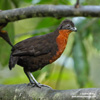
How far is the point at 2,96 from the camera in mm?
3232

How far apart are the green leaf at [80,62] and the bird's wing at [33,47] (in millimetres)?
1573

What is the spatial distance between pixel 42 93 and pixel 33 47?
53 centimetres

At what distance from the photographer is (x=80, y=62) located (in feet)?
16.0

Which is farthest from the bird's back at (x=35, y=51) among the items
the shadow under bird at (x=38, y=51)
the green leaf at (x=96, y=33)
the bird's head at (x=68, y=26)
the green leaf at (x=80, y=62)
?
the green leaf at (x=80, y=62)

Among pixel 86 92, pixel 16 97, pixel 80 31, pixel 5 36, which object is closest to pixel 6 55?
pixel 5 36

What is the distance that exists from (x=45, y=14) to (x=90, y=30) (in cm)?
204

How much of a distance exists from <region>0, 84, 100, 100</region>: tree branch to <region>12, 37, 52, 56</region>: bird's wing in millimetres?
337

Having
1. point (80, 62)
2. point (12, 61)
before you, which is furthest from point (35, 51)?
point (80, 62)

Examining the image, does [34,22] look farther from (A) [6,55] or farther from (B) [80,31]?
(A) [6,55]

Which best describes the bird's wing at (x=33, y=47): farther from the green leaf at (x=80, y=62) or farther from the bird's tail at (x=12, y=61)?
the green leaf at (x=80, y=62)

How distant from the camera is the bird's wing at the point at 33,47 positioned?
10.8ft

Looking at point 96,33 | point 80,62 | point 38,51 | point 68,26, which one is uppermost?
point 68,26

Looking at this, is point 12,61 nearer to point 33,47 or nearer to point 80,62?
point 33,47

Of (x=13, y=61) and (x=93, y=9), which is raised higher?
(x=93, y=9)
